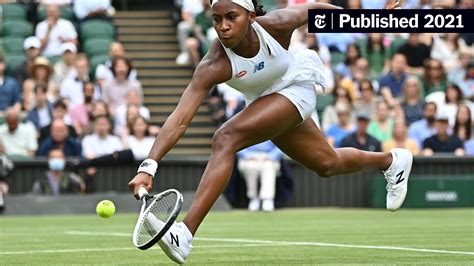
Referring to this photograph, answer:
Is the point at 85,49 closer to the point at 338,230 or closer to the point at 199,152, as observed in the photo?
the point at 199,152

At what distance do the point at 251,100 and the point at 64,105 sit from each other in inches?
391

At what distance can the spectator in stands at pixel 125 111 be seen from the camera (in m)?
18.6

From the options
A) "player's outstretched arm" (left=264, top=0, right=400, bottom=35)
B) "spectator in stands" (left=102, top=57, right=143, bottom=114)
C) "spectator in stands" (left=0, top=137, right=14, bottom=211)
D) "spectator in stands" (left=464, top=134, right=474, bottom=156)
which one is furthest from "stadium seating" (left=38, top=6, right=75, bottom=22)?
"player's outstretched arm" (left=264, top=0, right=400, bottom=35)

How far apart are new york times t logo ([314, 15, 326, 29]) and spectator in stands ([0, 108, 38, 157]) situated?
10033 millimetres

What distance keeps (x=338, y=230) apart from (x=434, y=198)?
23.4ft

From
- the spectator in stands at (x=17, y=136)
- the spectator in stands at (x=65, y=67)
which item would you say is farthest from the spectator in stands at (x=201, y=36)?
the spectator in stands at (x=17, y=136)

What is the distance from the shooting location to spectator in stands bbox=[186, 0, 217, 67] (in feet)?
70.1

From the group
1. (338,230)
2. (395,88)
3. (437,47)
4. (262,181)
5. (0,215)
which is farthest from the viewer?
(437,47)

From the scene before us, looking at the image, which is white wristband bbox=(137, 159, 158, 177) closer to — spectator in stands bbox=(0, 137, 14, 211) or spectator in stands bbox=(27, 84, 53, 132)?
spectator in stands bbox=(0, 137, 14, 211)

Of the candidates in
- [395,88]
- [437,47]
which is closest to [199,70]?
[395,88]

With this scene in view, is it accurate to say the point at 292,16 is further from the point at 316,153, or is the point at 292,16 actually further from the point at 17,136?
the point at 17,136

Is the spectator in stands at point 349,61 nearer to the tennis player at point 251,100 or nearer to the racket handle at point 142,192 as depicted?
the tennis player at point 251,100

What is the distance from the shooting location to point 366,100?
64.5 feet

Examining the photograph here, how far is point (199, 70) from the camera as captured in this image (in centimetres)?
801
